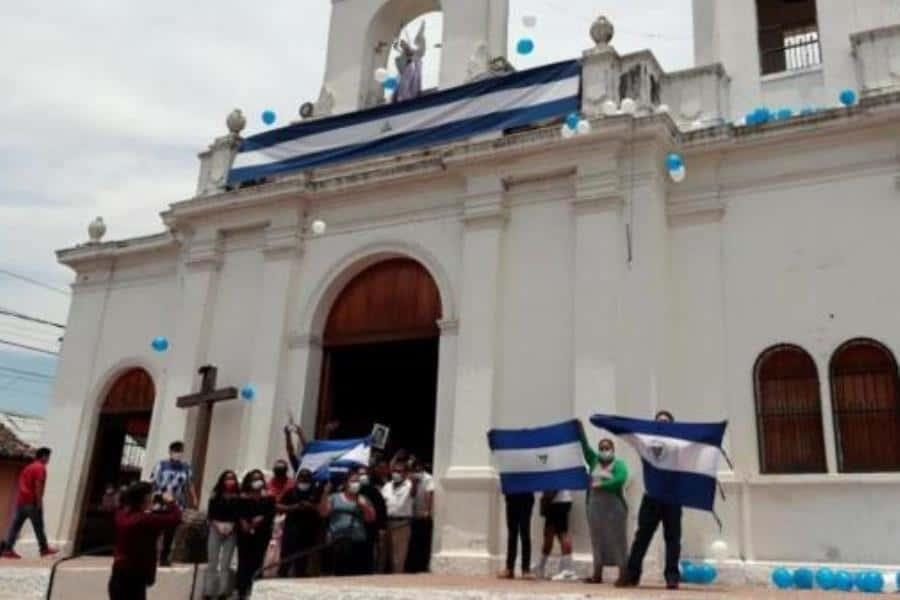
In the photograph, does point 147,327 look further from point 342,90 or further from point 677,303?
point 677,303

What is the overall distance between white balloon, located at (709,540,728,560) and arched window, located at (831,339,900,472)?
1.51m

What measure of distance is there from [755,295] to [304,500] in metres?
5.75

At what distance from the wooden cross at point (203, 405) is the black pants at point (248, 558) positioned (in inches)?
161

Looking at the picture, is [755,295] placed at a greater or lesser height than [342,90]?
lesser

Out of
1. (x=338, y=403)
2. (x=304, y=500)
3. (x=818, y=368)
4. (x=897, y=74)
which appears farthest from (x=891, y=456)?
(x=338, y=403)

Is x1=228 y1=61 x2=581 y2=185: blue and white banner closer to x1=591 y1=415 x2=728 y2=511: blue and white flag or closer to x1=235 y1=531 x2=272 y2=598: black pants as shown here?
x1=591 y1=415 x2=728 y2=511: blue and white flag

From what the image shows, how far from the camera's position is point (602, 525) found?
28.6ft

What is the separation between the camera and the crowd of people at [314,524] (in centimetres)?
889

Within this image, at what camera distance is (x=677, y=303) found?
1081 cm

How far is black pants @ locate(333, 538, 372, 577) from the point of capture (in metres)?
9.15

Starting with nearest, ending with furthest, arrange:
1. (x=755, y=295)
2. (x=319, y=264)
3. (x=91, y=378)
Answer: (x=755, y=295) → (x=319, y=264) → (x=91, y=378)

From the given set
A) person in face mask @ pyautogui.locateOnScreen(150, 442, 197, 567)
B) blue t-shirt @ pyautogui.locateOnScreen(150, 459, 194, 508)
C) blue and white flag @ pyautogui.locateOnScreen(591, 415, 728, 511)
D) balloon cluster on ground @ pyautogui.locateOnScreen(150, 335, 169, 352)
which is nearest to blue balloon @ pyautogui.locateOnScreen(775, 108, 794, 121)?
blue and white flag @ pyautogui.locateOnScreen(591, 415, 728, 511)

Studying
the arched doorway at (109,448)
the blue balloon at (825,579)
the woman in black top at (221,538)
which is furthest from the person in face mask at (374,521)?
the arched doorway at (109,448)

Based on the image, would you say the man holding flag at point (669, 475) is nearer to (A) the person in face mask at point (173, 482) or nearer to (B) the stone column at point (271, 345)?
(B) the stone column at point (271, 345)
